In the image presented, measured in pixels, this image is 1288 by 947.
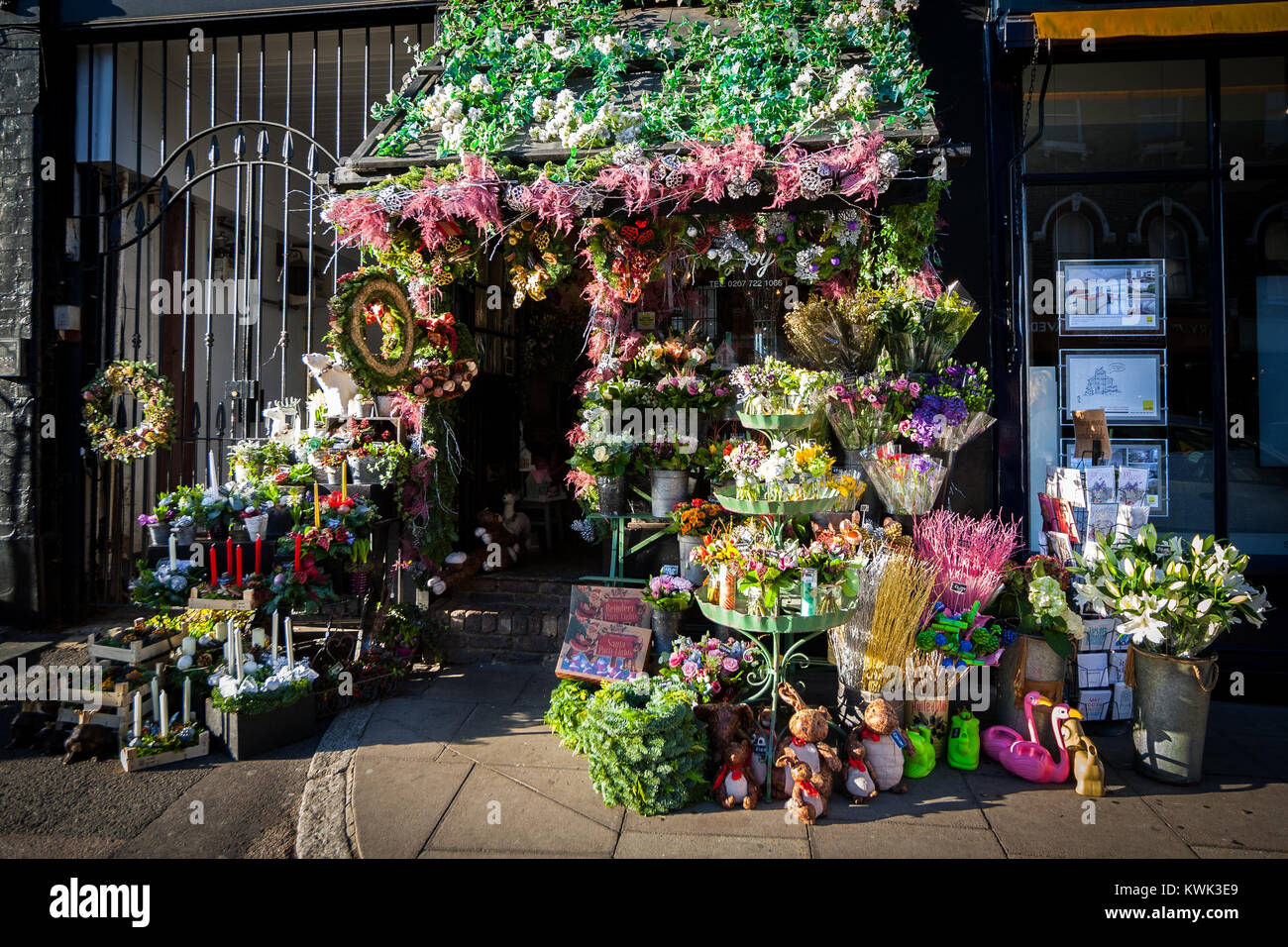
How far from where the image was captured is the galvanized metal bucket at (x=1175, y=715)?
14.5 feet

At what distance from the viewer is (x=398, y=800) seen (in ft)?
13.8

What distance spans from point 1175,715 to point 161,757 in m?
5.83

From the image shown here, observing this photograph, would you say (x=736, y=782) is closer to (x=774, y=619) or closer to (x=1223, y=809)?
(x=774, y=619)

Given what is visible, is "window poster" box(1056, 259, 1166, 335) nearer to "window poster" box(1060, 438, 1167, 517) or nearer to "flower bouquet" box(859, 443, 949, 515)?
"window poster" box(1060, 438, 1167, 517)

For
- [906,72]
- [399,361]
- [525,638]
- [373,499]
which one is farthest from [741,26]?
[525,638]

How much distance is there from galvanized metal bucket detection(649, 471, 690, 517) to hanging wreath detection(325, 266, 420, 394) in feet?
7.08

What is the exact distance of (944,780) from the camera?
14.7 feet

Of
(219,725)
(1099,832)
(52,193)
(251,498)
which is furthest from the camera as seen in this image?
(52,193)

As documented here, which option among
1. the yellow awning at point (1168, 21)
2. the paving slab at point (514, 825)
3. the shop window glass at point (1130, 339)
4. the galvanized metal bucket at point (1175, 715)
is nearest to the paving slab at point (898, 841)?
the paving slab at point (514, 825)

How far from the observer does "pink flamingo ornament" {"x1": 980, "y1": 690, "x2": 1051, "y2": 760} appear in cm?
459

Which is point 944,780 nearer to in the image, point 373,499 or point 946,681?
point 946,681

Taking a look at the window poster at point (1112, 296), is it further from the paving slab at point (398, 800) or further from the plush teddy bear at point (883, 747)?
the paving slab at point (398, 800)

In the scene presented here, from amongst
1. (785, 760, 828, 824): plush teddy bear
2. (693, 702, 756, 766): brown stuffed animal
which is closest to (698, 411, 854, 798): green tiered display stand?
(693, 702, 756, 766): brown stuffed animal

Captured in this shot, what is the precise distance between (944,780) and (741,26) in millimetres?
5975
